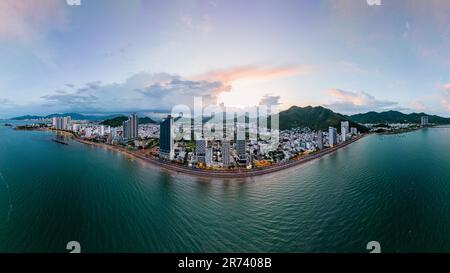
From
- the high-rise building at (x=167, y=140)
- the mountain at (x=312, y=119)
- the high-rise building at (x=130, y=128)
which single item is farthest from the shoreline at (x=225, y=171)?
the mountain at (x=312, y=119)

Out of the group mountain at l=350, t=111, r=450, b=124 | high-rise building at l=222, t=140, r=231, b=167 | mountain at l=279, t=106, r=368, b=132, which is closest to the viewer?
high-rise building at l=222, t=140, r=231, b=167

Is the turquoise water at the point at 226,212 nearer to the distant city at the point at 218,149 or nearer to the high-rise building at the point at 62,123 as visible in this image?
the distant city at the point at 218,149

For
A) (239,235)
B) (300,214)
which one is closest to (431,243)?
(300,214)

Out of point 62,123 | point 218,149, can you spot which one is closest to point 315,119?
point 218,149

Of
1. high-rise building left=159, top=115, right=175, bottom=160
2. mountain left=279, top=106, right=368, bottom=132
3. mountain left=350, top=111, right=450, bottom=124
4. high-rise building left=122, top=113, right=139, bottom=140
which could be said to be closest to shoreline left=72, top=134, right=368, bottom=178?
high-rise building left=159, top=115, right=175, bottom=160

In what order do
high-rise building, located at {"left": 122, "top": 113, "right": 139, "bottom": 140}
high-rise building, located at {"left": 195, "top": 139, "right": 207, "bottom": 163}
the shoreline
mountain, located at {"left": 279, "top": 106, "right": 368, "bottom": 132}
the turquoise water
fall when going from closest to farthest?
1. the turquoise water
2. the shoreline
3. high-rise building, located at {"left": 195, "top": 139, "right": 207, "bottom": 163}
4. high-rise building, located at {"left": 122, "top": 113, "right": 139, "bottom": 140}
5. mountain, located at {"left": 279, "top": 106, "right": 368, "bottom": 132}

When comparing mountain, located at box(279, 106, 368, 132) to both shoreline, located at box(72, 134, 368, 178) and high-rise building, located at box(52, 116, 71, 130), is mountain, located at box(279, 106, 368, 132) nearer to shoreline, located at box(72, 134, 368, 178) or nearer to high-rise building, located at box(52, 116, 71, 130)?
shoreline, located at box(72, 134, 368, 178)
